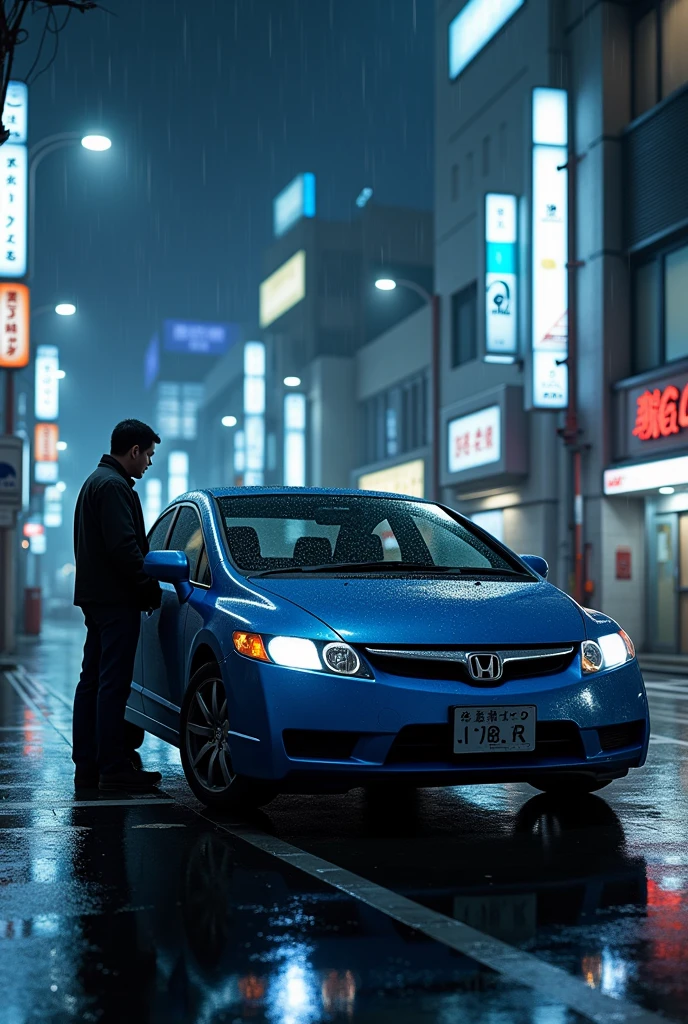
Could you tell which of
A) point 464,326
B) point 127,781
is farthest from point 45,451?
point 127,781

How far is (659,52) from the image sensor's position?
974 inches

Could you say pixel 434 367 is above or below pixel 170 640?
above

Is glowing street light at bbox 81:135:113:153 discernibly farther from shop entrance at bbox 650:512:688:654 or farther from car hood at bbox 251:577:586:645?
car hood at bbox 251:577:586:645

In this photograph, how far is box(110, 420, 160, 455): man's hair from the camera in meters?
7.45

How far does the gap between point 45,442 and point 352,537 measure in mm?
43856

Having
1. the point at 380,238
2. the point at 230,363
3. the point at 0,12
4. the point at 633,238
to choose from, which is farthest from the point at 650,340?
the point at 230,363

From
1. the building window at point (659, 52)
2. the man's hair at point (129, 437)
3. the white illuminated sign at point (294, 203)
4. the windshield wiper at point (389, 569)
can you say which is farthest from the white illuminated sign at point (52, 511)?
the windshield wiper at point (389, 569)

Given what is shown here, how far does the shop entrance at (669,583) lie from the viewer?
76.9 ft

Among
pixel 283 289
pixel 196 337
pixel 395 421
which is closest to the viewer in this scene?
pixel 395 421

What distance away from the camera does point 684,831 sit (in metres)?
5.89

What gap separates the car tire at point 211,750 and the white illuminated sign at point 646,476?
1628 centimetres

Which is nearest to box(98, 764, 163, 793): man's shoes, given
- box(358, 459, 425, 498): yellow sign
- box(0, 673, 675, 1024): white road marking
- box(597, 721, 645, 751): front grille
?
box(0, 673, 675, 1024): white road marking

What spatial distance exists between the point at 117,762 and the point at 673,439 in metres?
16.8

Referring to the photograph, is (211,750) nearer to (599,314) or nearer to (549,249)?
(599,314)
